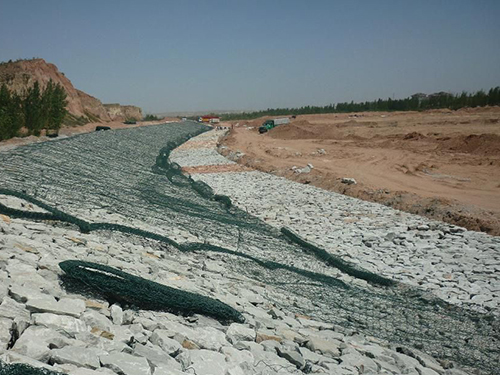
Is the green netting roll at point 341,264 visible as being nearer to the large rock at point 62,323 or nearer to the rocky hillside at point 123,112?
the large rock at point 62,323

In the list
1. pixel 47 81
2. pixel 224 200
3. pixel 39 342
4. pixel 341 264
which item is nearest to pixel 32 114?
pixel 224 200

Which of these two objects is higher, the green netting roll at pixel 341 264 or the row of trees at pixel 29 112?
the row of trees at pixel 29 112

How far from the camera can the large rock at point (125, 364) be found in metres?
2.96

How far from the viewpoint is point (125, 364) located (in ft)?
9.92

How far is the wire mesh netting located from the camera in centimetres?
573

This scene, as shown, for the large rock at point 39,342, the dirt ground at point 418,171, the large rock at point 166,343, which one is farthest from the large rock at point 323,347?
the dirt ground at point 418,171

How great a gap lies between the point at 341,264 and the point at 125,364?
18.9 feet

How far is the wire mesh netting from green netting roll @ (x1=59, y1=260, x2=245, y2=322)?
5.43ft

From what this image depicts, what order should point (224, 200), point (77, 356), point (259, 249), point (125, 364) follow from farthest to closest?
point (224, 200)
point (259, 249)
point (125, 364)
point (77, 356)

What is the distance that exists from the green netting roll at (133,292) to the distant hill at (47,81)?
43.9 m

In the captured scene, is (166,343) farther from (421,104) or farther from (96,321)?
(421,104)

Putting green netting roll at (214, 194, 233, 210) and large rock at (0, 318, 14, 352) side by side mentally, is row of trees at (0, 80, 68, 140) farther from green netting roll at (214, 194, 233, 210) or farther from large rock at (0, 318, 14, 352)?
large rock at (0, 318, 14, 352)

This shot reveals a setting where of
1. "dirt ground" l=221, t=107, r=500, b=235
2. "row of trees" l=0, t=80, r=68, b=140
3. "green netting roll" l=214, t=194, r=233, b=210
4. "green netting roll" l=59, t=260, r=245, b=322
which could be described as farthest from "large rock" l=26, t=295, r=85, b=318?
"row of trees" l=0, t=80, r=68, b=140

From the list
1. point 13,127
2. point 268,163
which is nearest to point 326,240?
point 268,163
